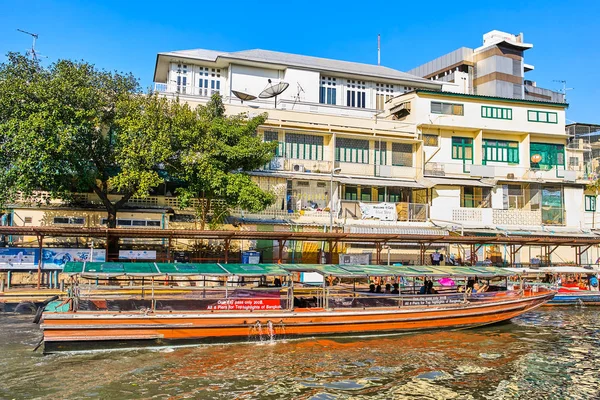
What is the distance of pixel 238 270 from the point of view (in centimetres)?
1792

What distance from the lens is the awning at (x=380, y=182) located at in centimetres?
3328

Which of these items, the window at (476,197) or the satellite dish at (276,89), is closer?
the satellite dish at (276,89)

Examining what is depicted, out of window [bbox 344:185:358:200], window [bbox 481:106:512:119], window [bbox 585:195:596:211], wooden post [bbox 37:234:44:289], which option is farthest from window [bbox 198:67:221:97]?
window [bbox 585:195:596:211]

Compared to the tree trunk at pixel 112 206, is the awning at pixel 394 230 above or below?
below

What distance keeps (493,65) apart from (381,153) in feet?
90.9

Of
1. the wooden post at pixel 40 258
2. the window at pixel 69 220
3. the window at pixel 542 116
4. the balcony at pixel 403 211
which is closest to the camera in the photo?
the wooden post at pixel 40 258

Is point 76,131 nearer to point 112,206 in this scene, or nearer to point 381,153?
point 112,206

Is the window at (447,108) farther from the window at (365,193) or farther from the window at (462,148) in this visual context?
the window at (365,193)

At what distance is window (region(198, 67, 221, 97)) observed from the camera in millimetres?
36438

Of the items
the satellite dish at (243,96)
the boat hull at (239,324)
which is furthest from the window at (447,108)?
the boat hull at (239,324)

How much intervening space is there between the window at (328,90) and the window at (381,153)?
5593 millimetres

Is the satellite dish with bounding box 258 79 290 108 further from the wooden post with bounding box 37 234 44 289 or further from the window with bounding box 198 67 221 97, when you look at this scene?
the wooden post with bounding box 37 234 44 289

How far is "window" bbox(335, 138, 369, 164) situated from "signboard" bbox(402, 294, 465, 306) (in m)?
16.1

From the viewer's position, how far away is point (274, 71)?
38156 mm
